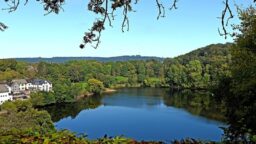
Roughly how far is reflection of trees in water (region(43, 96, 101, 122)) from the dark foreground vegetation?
6.72ft

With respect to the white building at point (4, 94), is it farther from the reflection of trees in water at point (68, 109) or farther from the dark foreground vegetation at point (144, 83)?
the reflection of trees in water at point (68, 109)

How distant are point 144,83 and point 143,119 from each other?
4702cm

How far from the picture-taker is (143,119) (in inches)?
1358

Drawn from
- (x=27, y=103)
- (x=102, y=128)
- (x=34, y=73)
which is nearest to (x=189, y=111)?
(x=102, y=128)

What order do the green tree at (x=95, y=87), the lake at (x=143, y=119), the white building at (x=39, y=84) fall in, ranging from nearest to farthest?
the lake at (x=143, y=119) < the white building at (x=39, y=84) < the green tree at (x=95, y=87)

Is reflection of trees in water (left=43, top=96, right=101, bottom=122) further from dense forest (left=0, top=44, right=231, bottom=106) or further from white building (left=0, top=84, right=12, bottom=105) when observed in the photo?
white building (left=0, top=84, right=12, bottom=105)

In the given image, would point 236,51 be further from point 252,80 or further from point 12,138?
point 12,138

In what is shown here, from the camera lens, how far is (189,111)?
127ft

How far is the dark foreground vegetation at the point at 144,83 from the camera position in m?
4.85

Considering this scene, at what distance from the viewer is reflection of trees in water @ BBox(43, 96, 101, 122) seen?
37441mm

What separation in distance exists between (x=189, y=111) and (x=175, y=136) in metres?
12.5

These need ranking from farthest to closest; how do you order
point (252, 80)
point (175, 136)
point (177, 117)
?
point (177, 117) < point (175, 136) < point (252, 80)

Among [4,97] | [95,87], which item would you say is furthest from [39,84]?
[4,97]

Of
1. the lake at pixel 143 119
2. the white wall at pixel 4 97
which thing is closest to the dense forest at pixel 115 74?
the white wall at pixel 4 97
